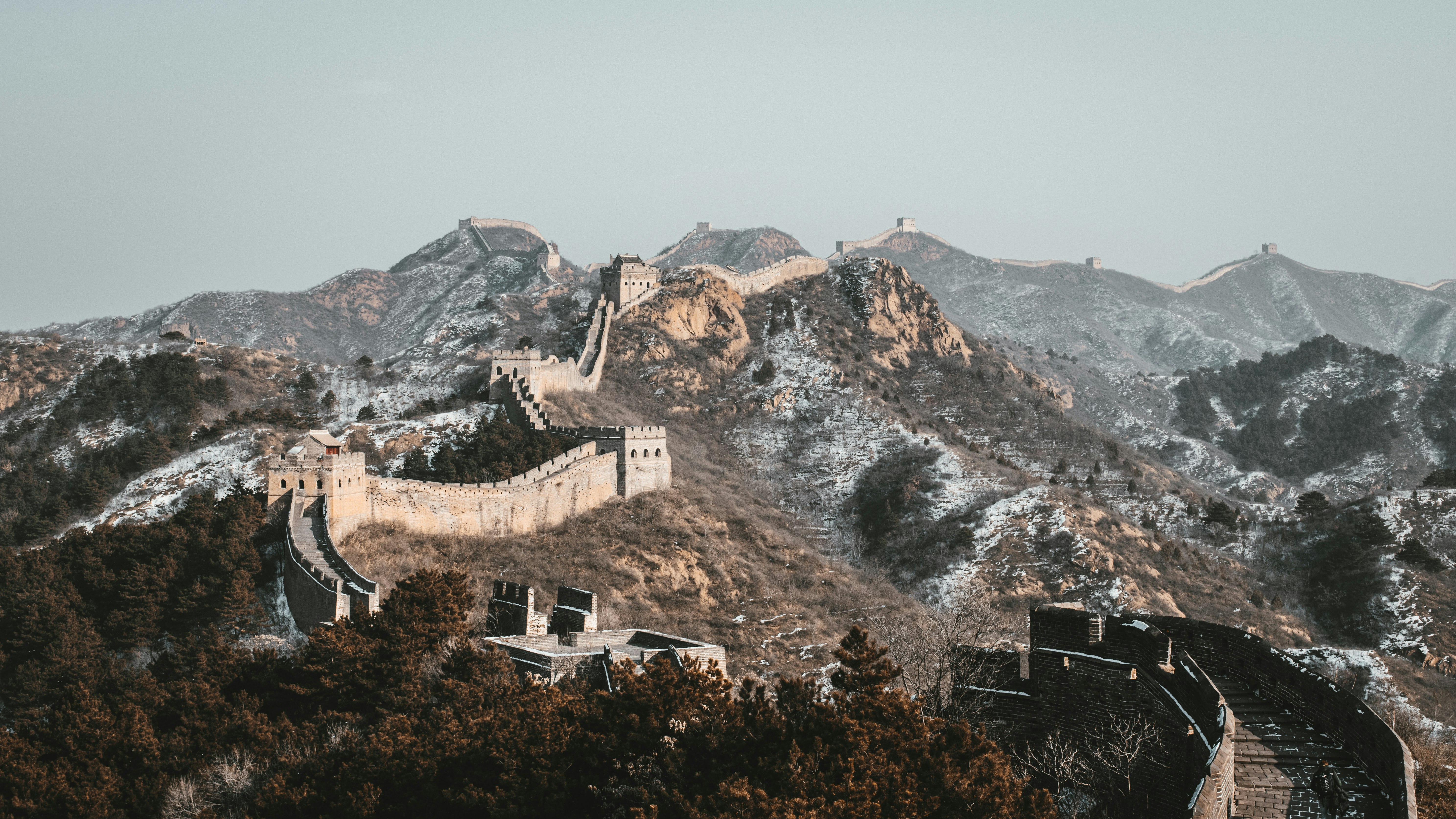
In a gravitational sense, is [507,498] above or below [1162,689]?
above

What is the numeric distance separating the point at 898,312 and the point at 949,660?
82.5 m

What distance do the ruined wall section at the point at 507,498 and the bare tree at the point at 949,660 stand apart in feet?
48.3

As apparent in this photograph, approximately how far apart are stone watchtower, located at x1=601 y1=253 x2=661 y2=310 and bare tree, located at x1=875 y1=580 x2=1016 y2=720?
47.7 metres

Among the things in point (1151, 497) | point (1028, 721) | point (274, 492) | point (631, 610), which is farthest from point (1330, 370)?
point (1028, 721)

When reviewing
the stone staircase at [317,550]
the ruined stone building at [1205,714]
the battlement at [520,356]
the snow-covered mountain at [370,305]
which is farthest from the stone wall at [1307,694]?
the snow-covered mountain at [370,305]

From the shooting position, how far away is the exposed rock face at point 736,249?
170m

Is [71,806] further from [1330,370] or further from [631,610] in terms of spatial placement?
[1330,370]

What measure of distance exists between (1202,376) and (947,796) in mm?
169497

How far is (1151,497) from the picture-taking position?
282 feet

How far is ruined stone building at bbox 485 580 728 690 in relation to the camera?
85.3ft

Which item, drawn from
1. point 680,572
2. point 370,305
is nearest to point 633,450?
point 680,572

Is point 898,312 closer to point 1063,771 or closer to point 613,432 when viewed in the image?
point 613,432

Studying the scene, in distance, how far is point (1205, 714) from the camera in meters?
11.5

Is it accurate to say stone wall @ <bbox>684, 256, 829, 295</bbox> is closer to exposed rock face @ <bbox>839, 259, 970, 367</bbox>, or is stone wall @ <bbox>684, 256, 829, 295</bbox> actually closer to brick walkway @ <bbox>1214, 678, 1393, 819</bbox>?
exposed rock face @ <bbox>839, 259, 970, 367</bbox>
